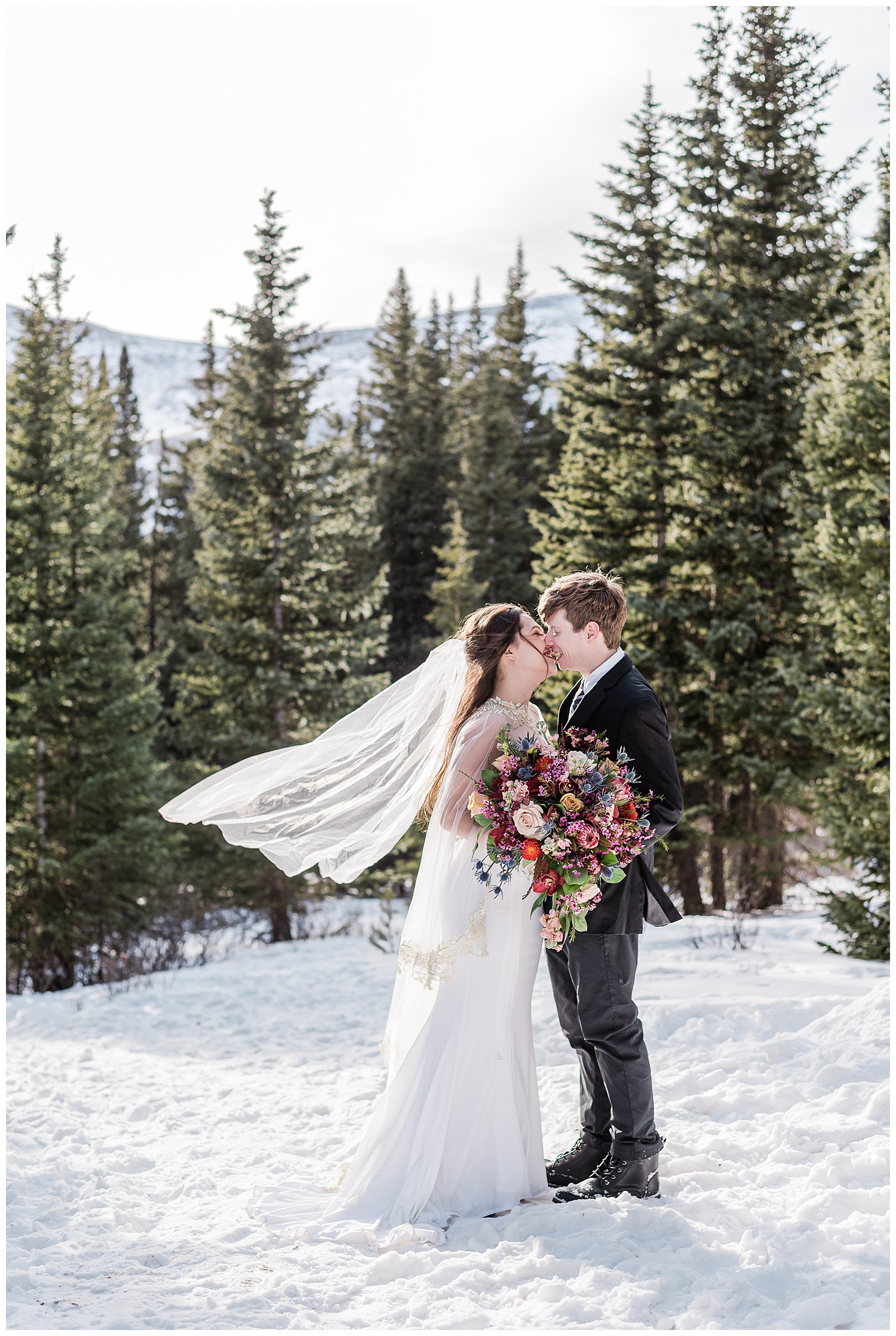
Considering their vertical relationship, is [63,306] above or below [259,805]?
above

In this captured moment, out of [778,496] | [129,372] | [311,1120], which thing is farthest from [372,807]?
[129,372]

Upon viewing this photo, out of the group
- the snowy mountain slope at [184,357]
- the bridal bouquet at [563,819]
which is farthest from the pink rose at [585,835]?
the snowy mountain slope at [184,357]

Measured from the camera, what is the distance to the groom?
13.4ft

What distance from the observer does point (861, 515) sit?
11.8 meters

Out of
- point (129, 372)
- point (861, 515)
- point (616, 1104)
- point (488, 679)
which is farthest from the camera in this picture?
point (129, 372)

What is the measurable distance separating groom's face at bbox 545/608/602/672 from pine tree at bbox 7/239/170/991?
12.0 metres

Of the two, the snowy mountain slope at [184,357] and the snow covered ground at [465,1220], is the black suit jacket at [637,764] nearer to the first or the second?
the snow covered ground at [465,1220]

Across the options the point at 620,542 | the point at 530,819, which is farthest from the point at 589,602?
the point at 620,542

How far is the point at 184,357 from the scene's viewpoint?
160 meters

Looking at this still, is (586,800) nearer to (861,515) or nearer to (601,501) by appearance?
(861,515)

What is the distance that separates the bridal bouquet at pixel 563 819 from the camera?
3.80 m

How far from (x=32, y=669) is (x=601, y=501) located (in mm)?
9471

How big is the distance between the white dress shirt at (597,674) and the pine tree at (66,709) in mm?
12058

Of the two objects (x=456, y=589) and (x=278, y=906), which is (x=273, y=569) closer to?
(x=278, y=906)
